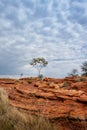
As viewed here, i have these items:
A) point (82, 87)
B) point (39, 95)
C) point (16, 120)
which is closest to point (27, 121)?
point (16, 120)

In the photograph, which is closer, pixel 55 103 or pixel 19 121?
pixel 19 121

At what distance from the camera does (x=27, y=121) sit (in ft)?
32.7

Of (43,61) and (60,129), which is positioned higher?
(43,61)

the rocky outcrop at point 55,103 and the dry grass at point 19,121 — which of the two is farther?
the rocky outcrop at point 55,103

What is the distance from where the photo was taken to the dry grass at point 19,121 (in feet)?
30.7

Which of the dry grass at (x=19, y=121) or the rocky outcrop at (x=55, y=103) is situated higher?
the rocky outcrop at (x=55, y=103)

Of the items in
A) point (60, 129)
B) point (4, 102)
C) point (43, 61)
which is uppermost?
point (43, 61)

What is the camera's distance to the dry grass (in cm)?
937

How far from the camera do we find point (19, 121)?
1008 centimetres

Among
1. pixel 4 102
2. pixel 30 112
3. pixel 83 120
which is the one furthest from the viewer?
pixel 4 102

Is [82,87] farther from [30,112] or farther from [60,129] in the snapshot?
[60,129]

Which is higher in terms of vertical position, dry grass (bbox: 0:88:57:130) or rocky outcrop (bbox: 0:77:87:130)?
rocky outcrop (bbox: 0:77:87:130)

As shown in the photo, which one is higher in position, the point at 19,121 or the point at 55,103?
the point at 55,103

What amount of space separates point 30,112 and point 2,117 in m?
1.06
